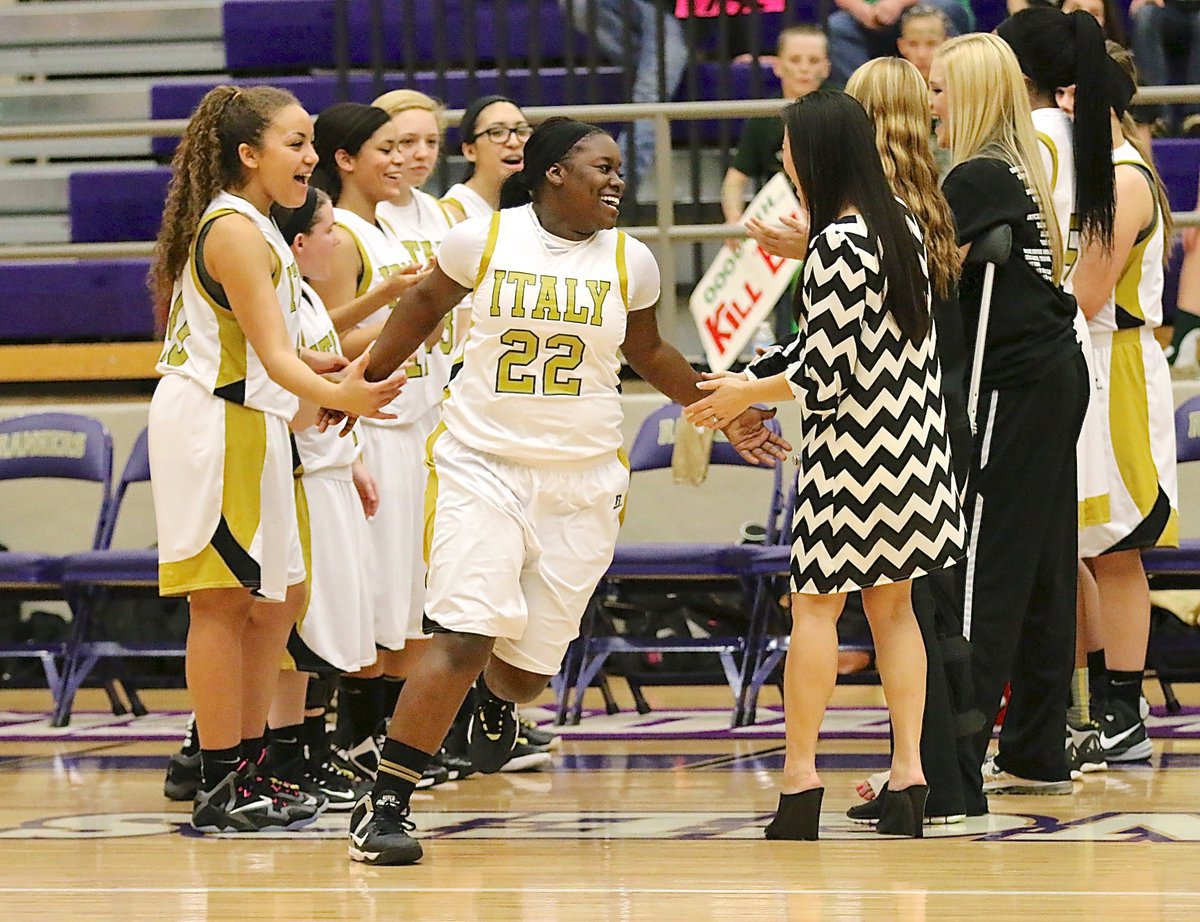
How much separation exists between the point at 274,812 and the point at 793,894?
4.65 feet

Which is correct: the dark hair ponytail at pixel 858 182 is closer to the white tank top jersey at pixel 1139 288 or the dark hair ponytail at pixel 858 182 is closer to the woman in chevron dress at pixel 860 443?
the woman in chevron dress at pixel 860 443

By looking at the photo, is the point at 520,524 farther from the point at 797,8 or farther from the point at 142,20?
the point at 142,20

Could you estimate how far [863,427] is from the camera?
3902 mm

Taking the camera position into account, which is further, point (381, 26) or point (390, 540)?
point (381, 26)

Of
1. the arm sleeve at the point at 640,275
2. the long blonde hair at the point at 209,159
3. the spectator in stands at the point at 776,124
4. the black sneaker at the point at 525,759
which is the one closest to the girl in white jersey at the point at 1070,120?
the arm sleeve at the point at 640,275

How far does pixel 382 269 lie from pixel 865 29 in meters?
3.42

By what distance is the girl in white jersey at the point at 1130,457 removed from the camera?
16.4 feet

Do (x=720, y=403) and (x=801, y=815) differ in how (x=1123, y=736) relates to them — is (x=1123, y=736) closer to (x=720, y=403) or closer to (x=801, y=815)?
(x=801, y=815)

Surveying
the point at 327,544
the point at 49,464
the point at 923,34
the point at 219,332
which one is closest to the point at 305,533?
the point at 327,544

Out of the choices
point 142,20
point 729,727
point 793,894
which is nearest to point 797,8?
point 142,20

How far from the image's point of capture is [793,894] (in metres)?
3.35

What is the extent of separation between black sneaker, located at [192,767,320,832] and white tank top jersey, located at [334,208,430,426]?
99 centimetres

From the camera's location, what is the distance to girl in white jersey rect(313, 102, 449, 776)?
16.0 feet

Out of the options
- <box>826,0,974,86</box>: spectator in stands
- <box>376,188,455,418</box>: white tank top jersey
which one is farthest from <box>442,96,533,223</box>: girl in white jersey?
<box>826,0,974,86</box>: spectator in stands
